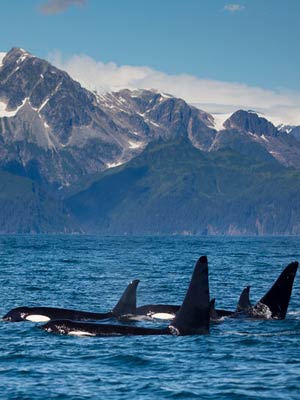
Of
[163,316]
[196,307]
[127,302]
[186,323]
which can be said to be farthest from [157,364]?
[163,316]

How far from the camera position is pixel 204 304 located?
100ft

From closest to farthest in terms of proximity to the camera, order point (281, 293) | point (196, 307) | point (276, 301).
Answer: point (196, 307) < point (281, 293) < point (276, 301)

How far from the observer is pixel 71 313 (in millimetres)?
38594

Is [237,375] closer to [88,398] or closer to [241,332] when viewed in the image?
[88,398]

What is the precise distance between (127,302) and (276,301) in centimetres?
616

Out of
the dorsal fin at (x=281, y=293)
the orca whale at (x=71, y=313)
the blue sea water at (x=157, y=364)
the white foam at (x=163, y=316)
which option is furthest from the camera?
the white foam at (x=163, y=316)

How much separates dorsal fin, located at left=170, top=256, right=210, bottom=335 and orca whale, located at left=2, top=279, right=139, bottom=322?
657 centimetres

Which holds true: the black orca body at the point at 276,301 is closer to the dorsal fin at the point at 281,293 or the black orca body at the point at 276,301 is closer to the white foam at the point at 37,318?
the dorsal fin at the point at 281,293

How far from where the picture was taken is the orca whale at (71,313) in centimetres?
3819

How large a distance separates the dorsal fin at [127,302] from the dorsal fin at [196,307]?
6515 millimetres

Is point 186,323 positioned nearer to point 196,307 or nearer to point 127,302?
point 196,307

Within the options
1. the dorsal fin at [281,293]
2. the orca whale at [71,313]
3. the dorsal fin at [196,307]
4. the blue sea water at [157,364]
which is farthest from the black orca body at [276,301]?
the dorsal fin at [196,307]

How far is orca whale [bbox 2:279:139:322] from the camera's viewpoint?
38188 mm

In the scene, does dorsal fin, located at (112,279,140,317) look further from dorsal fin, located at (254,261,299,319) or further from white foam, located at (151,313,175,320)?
dorsal fin, located at (254,261,299,319)
